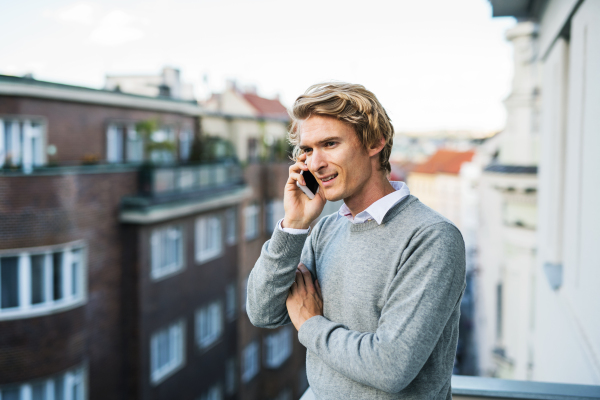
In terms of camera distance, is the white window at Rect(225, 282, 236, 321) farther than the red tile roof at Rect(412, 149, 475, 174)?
No

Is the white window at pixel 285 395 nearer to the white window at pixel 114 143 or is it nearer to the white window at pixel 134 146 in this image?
the white window at pixel 134 146

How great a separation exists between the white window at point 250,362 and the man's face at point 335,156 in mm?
18309

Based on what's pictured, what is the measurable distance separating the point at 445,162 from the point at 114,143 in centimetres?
4430

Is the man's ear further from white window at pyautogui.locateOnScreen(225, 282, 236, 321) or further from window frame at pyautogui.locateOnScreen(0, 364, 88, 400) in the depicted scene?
white window at pyautogui.locateOnScreen(225, 282, 236, 321)

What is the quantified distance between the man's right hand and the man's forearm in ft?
0.15

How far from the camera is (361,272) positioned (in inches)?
60.4

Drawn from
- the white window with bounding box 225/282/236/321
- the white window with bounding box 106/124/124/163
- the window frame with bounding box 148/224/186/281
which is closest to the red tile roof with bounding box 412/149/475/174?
the white window with bounding box 225/282/236/321

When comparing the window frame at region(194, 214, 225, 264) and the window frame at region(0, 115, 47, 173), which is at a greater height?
the window frame at region(0, 115, 47, 173)

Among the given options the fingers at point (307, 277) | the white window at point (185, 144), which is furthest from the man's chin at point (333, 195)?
the white window at point (185, 144)

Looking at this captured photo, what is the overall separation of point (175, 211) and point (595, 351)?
11.3m

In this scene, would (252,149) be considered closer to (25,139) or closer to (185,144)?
(185,144)

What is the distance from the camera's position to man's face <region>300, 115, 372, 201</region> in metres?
1.58

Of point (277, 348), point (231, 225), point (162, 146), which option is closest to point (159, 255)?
point (162, 146)

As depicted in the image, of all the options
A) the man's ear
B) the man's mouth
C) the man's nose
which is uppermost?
the man's ear
